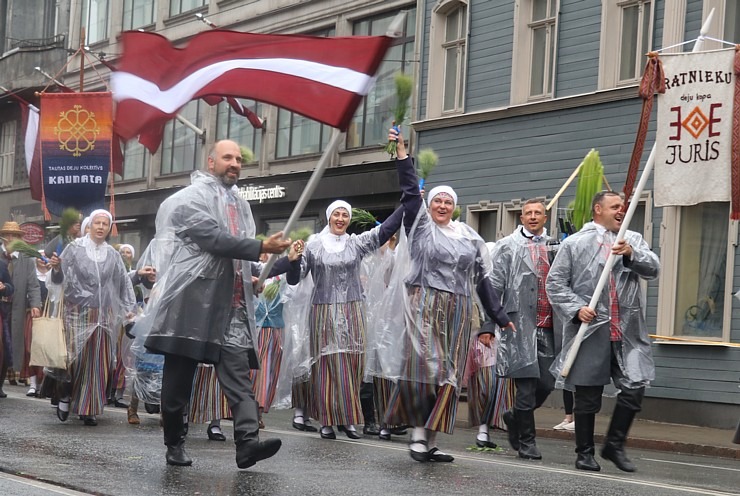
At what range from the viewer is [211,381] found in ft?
37.2

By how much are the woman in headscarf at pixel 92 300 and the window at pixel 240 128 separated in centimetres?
1775

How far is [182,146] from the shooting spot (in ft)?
114

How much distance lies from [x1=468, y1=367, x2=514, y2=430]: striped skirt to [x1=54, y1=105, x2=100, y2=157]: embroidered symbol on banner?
359 inches

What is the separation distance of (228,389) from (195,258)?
78 centimetres

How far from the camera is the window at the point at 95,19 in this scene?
39.1m

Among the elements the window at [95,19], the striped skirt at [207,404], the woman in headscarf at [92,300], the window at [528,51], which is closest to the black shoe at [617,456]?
the striped skirt at [207,404]

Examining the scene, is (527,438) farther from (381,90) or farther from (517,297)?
(381,90)

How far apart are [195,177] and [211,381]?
2.99m

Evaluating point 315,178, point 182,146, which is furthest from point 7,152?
point 315,178

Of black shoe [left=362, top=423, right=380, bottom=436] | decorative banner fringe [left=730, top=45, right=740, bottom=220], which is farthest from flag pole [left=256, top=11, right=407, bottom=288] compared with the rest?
black shoe [left=362, top=423, right=380, bottom=436]

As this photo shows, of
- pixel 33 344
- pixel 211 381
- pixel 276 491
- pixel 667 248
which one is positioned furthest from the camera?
pixel 667 248

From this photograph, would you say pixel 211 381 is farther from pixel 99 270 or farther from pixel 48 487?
pixel 48 487

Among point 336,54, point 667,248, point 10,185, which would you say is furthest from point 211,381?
point 10,185

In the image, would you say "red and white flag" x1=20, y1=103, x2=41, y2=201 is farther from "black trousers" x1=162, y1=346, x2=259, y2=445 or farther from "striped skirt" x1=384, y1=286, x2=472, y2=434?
"black trousers" x1=162, y1=346, x2=259, y2=445
